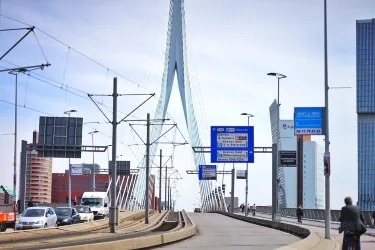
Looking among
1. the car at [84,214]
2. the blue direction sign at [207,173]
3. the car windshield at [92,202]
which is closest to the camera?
the car at [84,214]

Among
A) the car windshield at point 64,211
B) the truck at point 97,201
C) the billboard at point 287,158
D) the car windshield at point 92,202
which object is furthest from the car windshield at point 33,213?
the car windshield at point 92,202

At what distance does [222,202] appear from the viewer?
11562cm

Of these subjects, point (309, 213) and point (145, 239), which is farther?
point (309, 213)

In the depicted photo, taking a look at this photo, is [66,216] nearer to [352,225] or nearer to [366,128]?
[352,225]

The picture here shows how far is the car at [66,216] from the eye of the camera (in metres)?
48.3

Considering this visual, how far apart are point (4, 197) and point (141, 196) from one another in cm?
6046

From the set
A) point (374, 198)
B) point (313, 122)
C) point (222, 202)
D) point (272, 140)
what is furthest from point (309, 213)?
point (374, 198)

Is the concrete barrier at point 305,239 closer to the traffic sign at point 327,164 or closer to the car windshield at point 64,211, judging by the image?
the traffic sign at point 327,164

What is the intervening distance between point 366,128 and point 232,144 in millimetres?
98526

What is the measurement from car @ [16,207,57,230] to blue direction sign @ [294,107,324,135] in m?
17.2

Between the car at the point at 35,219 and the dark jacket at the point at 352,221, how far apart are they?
28362mm

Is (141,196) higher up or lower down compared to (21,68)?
lower down

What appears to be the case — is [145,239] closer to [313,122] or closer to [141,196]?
[313,122]

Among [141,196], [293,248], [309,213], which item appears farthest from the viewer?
[141,196]
